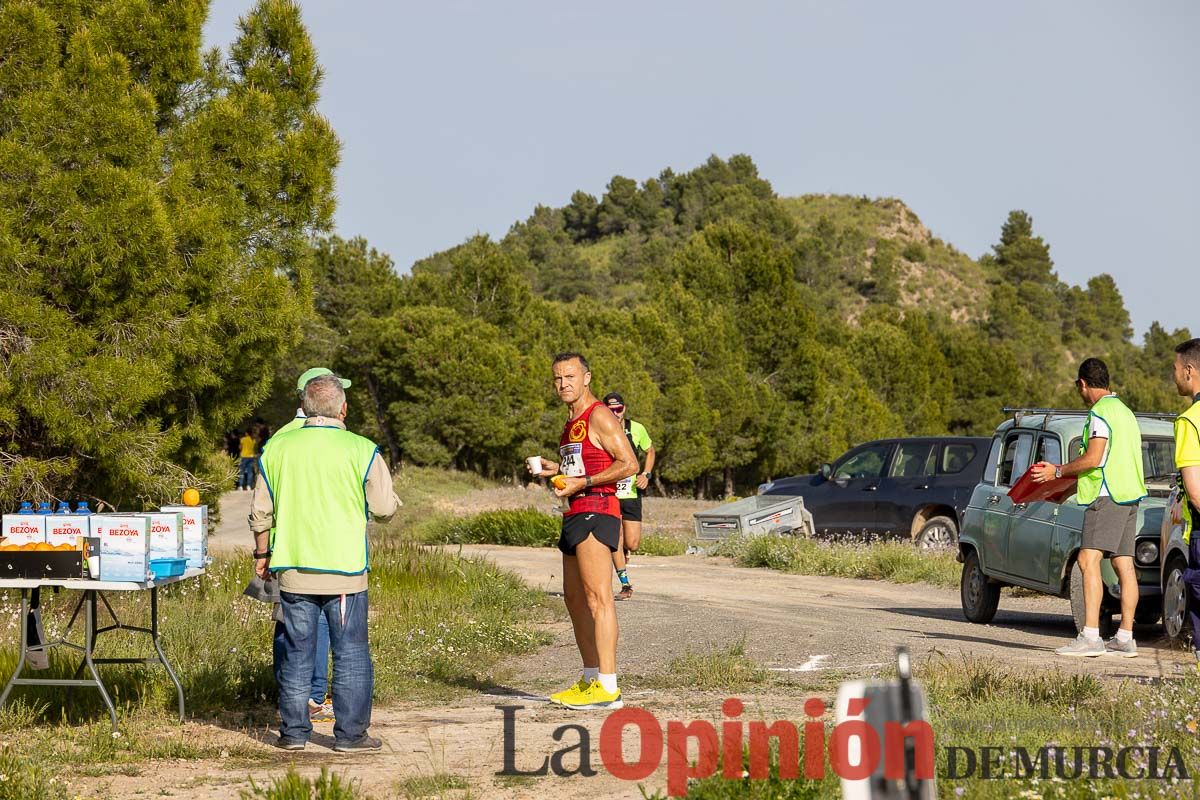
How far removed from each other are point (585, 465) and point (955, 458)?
1399cm

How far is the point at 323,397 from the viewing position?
26.2ft

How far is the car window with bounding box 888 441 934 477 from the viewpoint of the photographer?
22.0m

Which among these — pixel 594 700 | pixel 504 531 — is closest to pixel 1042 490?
pixel 594 700

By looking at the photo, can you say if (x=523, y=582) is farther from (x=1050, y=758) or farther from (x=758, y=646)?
(x=1050, y=758)

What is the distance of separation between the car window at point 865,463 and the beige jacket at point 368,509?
15402 millimetres

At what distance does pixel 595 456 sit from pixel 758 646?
3658 mm

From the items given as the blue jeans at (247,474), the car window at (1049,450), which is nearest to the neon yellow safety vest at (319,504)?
the car window at (1049,450)

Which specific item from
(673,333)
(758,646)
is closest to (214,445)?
(758,646)

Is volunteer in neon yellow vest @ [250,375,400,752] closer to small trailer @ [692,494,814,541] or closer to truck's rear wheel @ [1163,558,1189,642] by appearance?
truck's rear wheel @ [1163,558,1189,642]

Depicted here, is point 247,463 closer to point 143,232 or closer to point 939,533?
point 939,533

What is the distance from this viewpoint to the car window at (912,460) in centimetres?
2200

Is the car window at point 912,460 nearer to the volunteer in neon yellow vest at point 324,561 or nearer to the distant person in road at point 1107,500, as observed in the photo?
the distant person in road at point 1107,500

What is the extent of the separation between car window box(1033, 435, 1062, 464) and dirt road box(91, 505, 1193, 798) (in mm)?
1527

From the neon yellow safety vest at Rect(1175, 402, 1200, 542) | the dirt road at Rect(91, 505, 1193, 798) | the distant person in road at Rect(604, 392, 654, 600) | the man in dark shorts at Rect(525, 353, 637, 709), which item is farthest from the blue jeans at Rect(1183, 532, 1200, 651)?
the distant person in road at Rect(604, 392, 654, 600)
